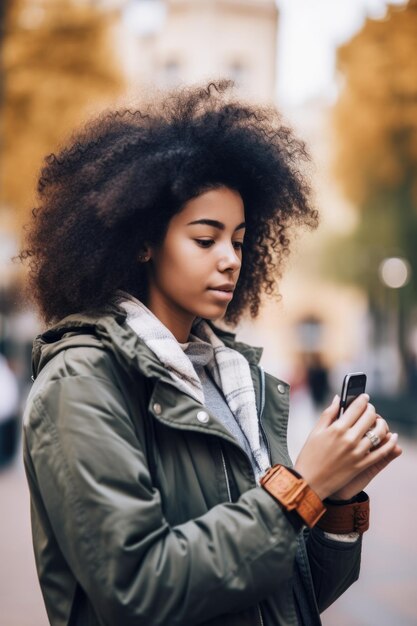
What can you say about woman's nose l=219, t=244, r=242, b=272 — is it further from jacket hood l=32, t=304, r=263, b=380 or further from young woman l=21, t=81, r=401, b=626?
jacket hood l=32, t=304, r=263, b=380

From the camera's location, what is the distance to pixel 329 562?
2006 mm

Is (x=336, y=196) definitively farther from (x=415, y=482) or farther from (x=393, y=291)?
(x=415, y=482)

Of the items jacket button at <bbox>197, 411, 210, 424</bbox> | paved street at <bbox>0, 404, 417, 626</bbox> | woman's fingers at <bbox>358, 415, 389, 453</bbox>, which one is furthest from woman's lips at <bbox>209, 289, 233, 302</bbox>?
paved street at <bbox>0, 404, 417, 626</bbox>

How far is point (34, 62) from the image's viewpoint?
16375 millimetres

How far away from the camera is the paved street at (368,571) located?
507cm

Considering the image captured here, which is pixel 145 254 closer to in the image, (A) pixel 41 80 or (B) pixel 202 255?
(B) pixel 202 255

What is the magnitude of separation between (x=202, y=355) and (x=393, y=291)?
19.5m

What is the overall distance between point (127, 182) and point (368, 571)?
16.1 ft

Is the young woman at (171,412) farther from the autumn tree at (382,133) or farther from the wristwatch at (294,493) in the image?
the autumn tree at (382,133)

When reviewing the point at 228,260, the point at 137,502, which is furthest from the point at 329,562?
the point at 228,260

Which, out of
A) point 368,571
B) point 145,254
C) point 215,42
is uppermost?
point 215,42

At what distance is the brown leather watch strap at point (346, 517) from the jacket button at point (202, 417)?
43 centimetres

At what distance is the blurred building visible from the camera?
31.7 m

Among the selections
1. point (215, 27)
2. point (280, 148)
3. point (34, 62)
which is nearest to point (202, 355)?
point (280, 148)
